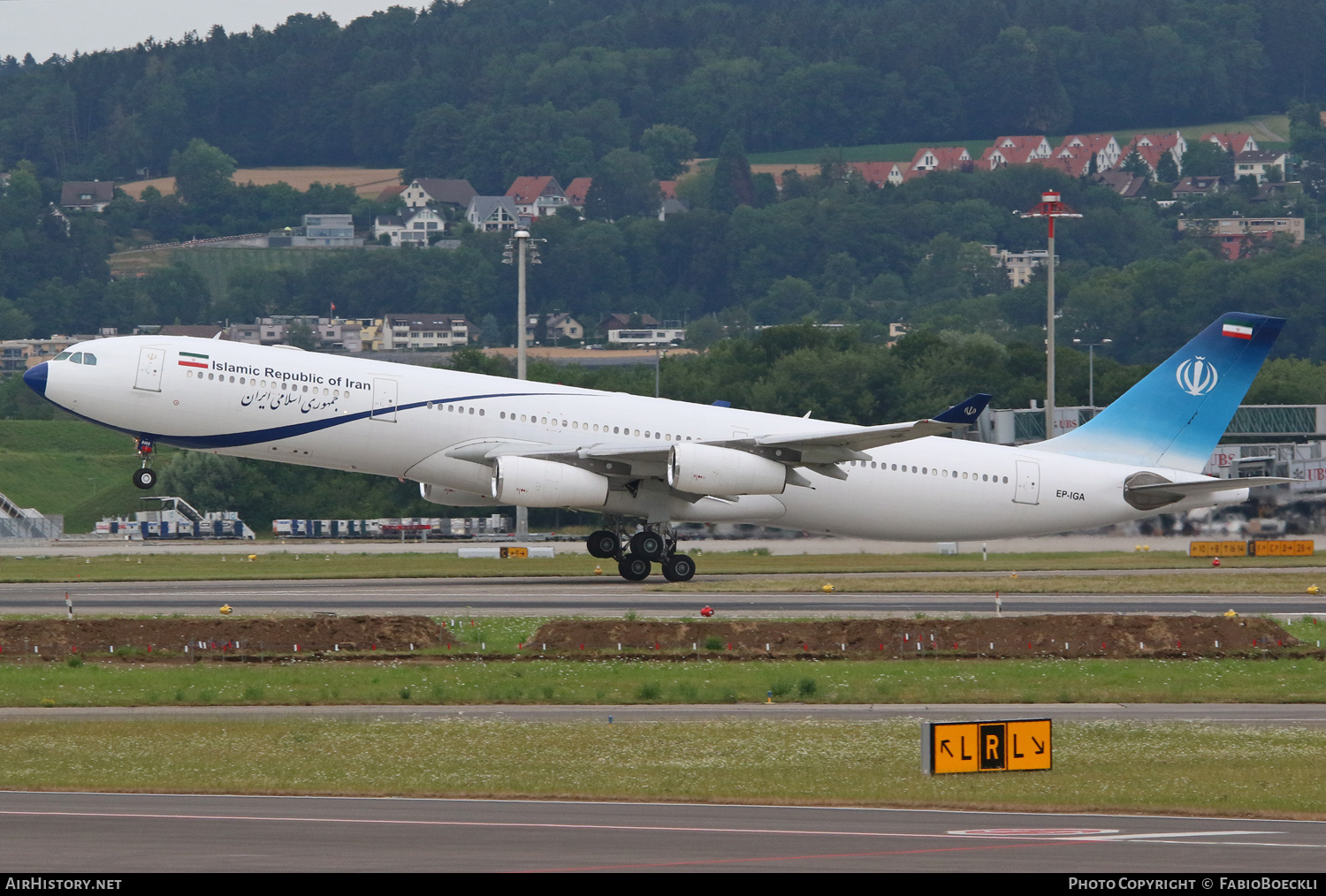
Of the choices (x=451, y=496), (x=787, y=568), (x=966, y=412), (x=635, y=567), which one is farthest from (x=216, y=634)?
(x=787, y=568)

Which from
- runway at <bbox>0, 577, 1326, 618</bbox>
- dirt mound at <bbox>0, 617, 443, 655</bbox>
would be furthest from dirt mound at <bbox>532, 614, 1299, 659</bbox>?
runway at <bbox>0, 577, 1326, 618</bbox>

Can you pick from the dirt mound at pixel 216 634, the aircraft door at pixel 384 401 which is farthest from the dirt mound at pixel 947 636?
the aircraft door at pixel 384 401

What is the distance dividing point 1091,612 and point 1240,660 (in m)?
7.09

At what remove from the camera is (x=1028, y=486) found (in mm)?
47969

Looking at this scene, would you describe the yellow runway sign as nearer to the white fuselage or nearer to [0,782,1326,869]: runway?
[0,782,1326,869]: runway

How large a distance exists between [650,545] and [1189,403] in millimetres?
15799

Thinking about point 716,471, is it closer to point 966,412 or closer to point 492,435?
point 492,435

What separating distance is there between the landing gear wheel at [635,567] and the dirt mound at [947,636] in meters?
11.8

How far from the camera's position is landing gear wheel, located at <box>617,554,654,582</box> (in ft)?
153

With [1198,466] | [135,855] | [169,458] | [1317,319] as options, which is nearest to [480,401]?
[1198,466]

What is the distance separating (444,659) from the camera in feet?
105

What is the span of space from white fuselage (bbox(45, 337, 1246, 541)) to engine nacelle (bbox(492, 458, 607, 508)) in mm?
1329

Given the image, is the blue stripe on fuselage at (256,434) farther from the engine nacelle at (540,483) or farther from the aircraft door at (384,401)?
the engine nacelle at (540,483)

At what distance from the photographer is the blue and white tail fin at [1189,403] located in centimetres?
4744
